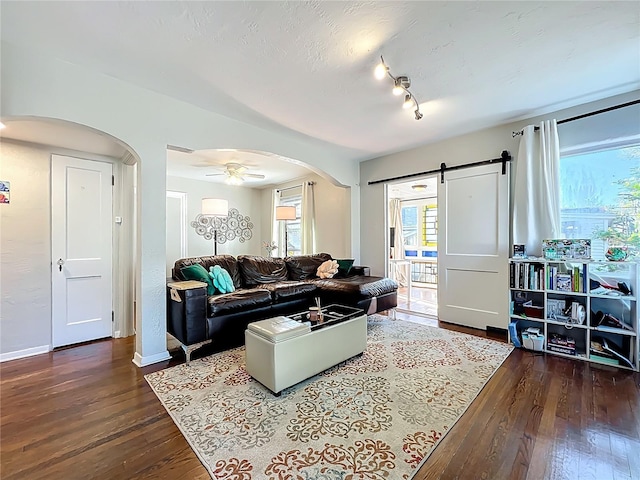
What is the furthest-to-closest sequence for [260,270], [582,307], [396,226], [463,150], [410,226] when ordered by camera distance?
[410,226] → [396,226] → [260,270] → [463,150] → [582,307]

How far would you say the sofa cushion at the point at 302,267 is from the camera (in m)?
4.77

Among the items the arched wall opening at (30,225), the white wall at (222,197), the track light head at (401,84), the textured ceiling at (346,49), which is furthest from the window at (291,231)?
the track light head at (401,84)

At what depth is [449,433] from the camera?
5.65 ft

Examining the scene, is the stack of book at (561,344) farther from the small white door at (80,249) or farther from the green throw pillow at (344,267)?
the small white door at (80,249)

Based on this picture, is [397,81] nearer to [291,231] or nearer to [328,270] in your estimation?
[328,270]

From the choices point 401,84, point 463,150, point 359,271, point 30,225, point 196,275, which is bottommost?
point 359,271

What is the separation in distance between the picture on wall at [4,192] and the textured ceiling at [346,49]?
1624 millimetres

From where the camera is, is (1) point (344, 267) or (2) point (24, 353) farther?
(1) point (344, 267)

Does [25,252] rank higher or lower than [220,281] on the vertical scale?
higher

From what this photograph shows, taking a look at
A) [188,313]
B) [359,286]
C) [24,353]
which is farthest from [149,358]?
[359,286]

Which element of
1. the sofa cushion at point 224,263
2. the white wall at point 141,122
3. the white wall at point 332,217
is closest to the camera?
the white wall at point 141,122

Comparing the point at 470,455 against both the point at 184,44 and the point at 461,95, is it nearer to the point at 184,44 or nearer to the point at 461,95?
the point at 461,95

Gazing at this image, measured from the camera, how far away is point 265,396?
212 centimetres

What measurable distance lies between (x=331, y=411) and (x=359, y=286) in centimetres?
194
